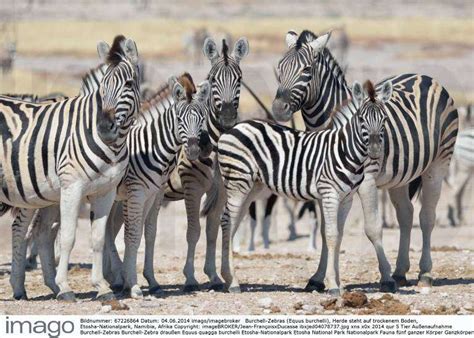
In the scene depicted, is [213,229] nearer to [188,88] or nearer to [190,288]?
[190,288]

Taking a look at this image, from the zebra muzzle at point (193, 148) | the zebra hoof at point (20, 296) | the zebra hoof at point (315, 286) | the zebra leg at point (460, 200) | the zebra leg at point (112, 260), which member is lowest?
the zebra hoof at point (20, 296)

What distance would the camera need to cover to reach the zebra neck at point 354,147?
11219 mm

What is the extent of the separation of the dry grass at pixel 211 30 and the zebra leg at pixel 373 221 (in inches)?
1273

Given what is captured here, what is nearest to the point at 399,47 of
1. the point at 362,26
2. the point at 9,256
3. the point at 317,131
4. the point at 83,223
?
the point at 362,26

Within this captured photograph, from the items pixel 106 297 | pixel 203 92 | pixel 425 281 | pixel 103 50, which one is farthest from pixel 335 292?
pixel 103 50

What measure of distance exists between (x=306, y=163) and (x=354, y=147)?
56cm

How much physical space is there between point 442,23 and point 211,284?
4381 cm

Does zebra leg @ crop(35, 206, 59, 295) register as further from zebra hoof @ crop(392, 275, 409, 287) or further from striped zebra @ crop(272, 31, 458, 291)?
zebra hoof @ crop(392, 275, 409, 287)

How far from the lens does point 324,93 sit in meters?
12.5

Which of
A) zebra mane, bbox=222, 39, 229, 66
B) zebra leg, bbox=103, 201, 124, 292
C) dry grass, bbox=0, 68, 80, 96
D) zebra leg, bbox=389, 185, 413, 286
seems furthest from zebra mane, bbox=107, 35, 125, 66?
dry grass, bbox=0, 68, 80, 96

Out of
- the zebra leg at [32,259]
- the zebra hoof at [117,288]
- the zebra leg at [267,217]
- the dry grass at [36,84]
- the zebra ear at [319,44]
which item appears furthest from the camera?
the dry grass at [36,84]

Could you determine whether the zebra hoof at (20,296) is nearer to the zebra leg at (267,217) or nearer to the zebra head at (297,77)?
the zebra head at (297,77)

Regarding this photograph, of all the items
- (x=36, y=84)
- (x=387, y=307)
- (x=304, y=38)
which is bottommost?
(x=387, y=307)

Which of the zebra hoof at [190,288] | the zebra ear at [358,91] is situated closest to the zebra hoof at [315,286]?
the zebra hoof at [190,288]
